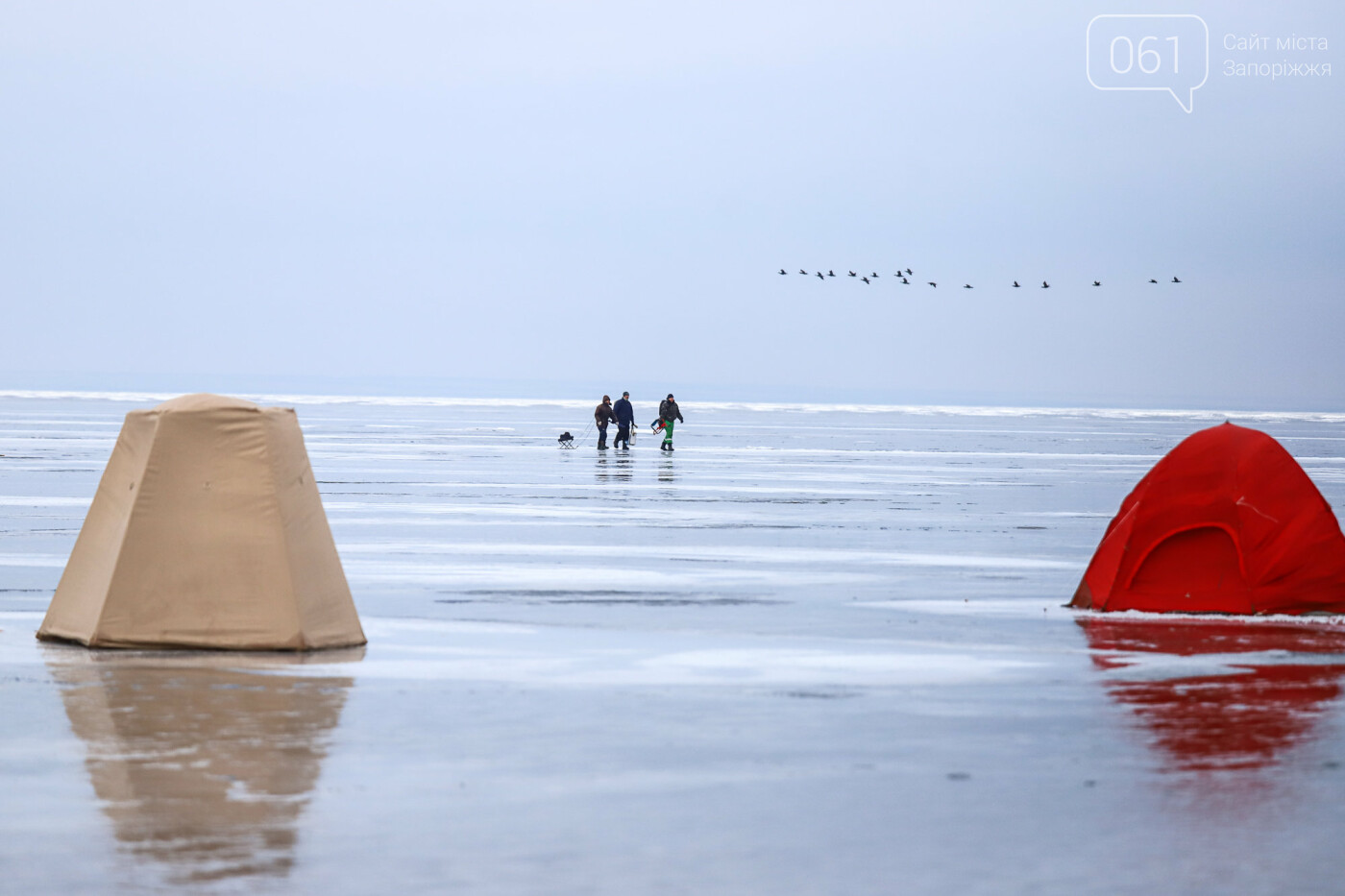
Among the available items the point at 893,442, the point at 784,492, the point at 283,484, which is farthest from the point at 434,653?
the point at 893,442

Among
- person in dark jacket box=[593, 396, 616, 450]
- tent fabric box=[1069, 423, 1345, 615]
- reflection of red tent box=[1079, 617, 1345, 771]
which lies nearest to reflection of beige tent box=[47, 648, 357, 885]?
reflection of red tent box=[1079, 617, 1345, 771]

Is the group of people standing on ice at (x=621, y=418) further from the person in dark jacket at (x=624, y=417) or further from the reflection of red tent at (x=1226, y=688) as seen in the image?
the reflection of red tent at (x=1226, y=688)

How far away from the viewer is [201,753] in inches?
336

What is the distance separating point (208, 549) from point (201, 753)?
3.42 m

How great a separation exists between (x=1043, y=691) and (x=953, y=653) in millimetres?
1533

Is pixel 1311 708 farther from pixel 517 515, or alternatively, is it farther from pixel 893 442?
pixel 893 442

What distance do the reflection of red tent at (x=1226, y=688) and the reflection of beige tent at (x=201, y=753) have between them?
4372 millimetres

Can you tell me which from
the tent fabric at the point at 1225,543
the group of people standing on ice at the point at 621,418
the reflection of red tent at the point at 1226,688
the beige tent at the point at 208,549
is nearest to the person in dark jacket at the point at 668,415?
the group of people standing on ice at the point at 621,418

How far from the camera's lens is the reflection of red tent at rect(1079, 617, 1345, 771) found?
903cm

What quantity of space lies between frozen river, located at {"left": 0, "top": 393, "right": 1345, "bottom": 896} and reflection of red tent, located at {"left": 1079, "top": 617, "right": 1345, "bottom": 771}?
4cm

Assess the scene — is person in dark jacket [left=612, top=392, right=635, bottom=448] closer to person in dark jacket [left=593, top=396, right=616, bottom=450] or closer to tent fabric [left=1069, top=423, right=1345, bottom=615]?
person in dark jacket [left=593, top=396, right=616, bottom=450]

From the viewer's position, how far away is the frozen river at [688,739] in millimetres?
6715

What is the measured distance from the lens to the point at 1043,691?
34.9 ft

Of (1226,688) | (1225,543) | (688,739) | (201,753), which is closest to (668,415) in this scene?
(1225,543)
